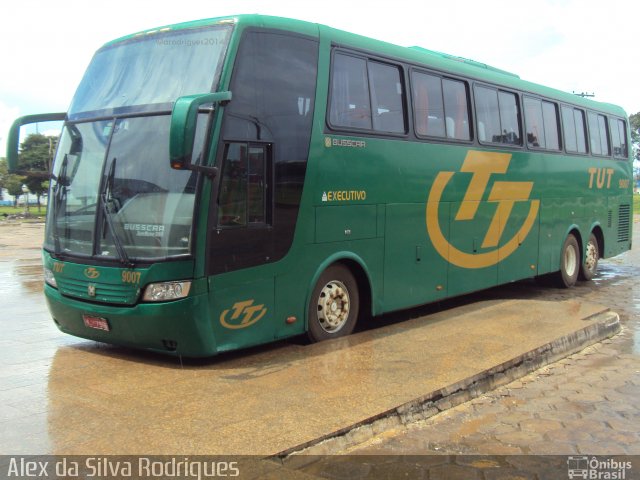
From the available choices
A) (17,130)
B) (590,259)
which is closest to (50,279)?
(17,130)

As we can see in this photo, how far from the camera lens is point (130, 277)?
611cm

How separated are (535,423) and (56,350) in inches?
202

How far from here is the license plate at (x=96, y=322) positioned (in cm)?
640

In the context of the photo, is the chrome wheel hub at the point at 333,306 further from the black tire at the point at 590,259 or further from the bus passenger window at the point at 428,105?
the black tire at the point at 590,259

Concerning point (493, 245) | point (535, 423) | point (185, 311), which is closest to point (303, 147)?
point (185, 311)

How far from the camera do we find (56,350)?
7234 mm

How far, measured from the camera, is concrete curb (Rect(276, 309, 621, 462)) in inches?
181

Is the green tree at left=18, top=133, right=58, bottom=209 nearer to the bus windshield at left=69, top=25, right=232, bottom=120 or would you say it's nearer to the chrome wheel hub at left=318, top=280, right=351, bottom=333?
the bus windshield at left=69, top=25, right=232, bottom=120

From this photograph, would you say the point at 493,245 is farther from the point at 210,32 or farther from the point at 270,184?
the point at 210,32

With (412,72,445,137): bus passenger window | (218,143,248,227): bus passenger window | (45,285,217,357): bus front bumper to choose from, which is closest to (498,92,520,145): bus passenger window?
(412,72,445,137): bus passenger window

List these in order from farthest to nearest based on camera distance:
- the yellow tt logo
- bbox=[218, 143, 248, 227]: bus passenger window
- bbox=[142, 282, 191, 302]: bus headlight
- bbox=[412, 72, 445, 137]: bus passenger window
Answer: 1. bbox=[412, 72, 445, 137]: bus passenger window
2. the yellow tt logo
3. bbox=[218, 143, 248, 227]: bus passenger window
4. bbox=[142, 282, 191, 302]: bus headlight

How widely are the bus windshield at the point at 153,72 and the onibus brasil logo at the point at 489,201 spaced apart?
4.05 metres

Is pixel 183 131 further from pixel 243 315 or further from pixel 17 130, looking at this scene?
pixel 17 130

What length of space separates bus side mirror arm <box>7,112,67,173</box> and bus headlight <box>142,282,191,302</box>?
241cm
